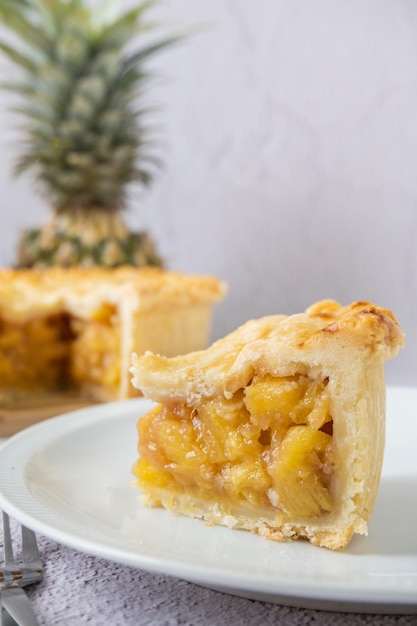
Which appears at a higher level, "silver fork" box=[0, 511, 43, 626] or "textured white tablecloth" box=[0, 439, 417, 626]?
"silver fork" box=[0, 511, 43, 626]

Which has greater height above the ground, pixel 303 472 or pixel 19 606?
pixel 303 472

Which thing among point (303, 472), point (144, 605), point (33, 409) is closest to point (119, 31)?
point (33, 409)

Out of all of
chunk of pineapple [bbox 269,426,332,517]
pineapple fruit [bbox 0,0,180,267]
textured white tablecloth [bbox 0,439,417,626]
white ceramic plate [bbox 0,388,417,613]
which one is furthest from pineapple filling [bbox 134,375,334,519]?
pineapple fruit [bbox 0,0,180,267]

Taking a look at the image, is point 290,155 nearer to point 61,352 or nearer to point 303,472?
point 61,352

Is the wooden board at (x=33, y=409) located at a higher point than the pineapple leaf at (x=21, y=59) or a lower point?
lower

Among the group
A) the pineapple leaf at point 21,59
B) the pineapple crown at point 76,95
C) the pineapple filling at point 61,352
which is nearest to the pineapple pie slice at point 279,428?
the pineapple filling at point 61,352

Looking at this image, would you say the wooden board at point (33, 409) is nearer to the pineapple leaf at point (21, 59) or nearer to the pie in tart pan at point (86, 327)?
the pie in tart pan at point (86, 327)

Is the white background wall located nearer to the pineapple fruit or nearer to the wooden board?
the pineapple fruit
